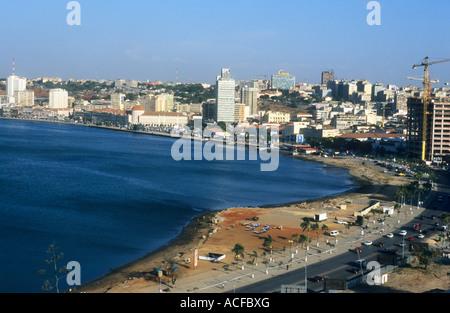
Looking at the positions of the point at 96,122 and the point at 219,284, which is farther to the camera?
the point at 96,122

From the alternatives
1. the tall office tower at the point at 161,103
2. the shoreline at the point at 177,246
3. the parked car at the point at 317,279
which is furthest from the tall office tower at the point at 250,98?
the parked car at the point at 317,279

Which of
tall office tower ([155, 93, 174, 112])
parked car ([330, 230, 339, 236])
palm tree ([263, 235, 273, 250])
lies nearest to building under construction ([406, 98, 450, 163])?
parked car ([330, 230, 339, 236])

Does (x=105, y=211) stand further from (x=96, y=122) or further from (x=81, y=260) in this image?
(x=96, y=122)

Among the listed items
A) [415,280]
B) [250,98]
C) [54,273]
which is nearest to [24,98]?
[250,98]

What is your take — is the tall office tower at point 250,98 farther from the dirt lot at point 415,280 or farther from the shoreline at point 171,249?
the dirt lot at point 415,280

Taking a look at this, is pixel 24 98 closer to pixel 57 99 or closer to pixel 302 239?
pixel 57 99
